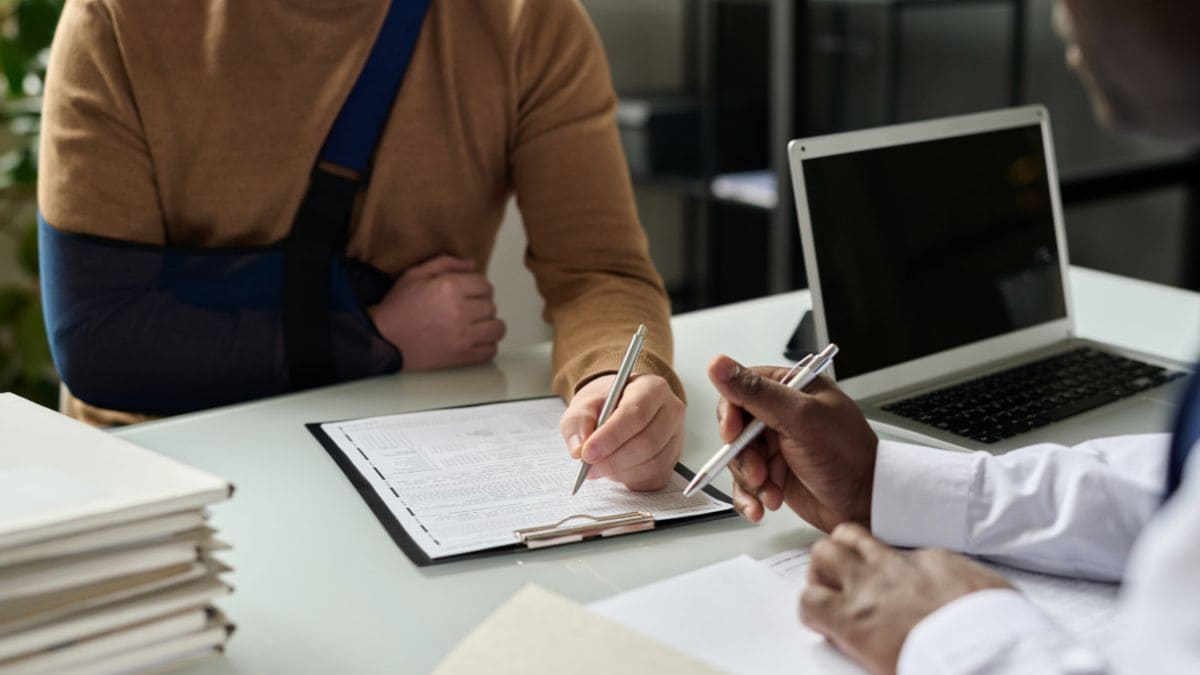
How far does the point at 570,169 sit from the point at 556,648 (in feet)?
2.56

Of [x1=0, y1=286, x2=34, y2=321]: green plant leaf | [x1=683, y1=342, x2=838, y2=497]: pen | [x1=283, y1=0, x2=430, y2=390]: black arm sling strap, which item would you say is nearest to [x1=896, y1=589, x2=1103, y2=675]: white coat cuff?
[x1=683, y1=342, x2=838, y2=497]: pen

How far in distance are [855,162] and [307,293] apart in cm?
58

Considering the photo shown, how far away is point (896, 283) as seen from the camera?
1.18m

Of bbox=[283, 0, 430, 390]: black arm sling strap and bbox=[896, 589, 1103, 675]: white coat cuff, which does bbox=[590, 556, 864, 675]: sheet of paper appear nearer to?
bbox=[896, 589, 1103, 675]: white coat cuff

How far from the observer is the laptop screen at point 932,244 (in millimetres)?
1140

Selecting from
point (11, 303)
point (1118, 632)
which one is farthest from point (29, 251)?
point (1118, 632)

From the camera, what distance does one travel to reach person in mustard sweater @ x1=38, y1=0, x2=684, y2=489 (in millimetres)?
1228

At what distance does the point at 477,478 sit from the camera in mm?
985

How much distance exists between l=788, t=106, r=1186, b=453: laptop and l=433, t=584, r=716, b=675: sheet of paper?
1.56 feet

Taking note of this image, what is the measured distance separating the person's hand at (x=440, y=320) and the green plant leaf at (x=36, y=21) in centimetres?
125

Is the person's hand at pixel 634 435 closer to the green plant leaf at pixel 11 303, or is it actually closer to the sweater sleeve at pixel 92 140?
the sweater sleeve at pixel 92 140

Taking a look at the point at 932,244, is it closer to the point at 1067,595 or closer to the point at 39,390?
the point at 1067,595

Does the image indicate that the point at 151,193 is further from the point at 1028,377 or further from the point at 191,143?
the point at 1028,377

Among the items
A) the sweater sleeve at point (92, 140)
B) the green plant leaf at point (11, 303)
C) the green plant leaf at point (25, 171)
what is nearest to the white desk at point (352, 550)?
the sweater sleeve at point (92, 140)
